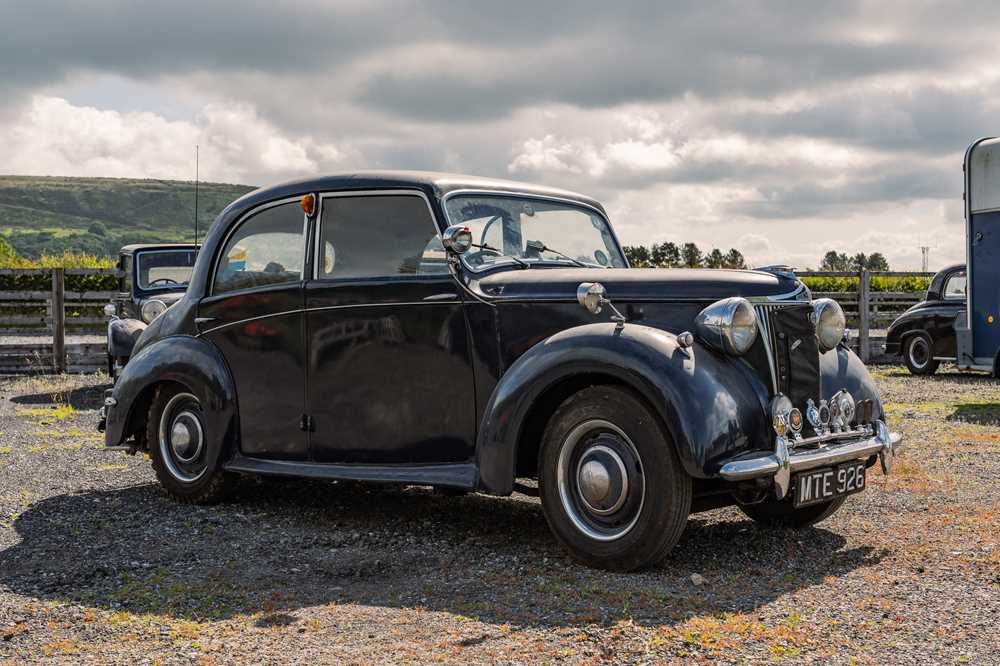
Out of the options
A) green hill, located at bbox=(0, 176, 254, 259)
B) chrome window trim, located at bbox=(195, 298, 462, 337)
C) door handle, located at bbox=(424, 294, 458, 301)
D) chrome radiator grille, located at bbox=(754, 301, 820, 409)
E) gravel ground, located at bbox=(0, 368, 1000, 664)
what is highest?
green hill, located at bbox=(0, 176, 254, 259)

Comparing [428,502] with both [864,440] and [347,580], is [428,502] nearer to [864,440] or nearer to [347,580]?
[347,580]

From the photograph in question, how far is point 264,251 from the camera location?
629 cm

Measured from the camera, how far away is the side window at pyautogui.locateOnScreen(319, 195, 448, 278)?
556 centimetres

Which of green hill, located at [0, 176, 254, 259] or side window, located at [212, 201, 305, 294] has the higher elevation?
green hill, located at [0, 176, 254, 259]

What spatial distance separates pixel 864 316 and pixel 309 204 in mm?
17948

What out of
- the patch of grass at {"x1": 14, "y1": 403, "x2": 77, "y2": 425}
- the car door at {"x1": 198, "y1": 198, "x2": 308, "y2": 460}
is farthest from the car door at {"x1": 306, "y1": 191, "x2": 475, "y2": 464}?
the patch of grass at {"x1": 14, "y1": 403, "x2": 77, "y2": 425}

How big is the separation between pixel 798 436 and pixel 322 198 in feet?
9.70

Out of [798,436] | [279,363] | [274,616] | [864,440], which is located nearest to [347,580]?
[274,616]

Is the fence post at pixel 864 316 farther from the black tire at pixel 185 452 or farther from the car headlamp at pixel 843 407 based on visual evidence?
the black tire at pixel 185 452

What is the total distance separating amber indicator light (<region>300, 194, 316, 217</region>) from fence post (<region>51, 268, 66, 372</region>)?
13.1 meters

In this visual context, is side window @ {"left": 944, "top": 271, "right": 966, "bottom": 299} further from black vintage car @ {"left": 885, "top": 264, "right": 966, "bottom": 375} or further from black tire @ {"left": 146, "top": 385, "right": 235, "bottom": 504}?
black tire @ {"left": 146, "top": 385, "right": 235, "bottom": 504}

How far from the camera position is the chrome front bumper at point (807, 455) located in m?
4.48

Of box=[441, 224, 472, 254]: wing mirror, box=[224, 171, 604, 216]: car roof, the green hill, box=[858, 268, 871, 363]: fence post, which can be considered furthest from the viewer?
the green hill

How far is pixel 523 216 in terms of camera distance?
237 inches
